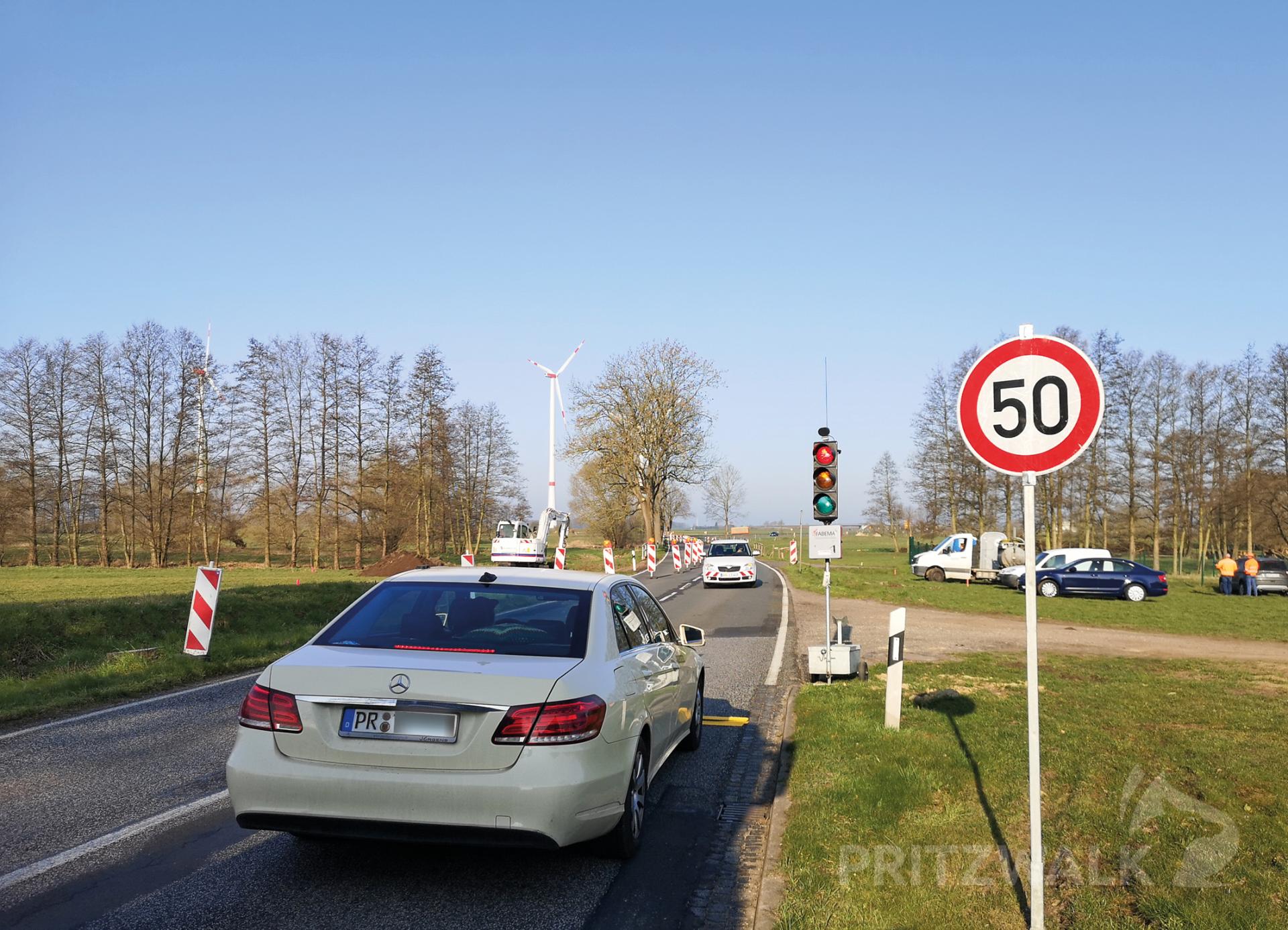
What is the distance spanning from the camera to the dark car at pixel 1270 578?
115ft

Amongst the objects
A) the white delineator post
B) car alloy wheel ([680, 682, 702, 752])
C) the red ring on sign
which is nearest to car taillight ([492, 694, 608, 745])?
the red ring on sign

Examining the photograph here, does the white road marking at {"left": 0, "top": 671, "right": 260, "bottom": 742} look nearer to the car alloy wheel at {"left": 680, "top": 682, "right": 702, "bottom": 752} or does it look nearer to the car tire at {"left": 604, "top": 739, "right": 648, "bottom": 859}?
the car alloy wheel at {"left": 680, "top": 682, "right": 702, "bottom": 752}

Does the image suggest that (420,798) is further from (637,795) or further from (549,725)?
(637,795)

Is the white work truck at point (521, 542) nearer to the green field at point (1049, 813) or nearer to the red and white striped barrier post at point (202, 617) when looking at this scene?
the red and white striped barrier post at point (202, 617)

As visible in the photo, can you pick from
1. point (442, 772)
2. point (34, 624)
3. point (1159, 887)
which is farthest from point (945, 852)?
point (34, 624)

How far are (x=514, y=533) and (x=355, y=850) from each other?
41.4 meters

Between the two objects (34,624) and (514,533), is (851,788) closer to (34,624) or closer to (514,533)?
(34,624)

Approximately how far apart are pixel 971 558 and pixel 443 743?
127 feet

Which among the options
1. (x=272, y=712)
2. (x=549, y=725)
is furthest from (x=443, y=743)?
(x=272, y=712)

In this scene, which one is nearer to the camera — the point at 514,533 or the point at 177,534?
the point at 514,533

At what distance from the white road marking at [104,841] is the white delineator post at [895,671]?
206 inches

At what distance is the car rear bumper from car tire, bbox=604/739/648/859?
1.61ft

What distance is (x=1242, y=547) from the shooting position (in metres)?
53.7

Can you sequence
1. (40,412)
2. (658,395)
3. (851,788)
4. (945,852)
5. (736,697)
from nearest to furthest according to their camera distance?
(945,852), (851,788), (736,697), (40,412), (658,395)
